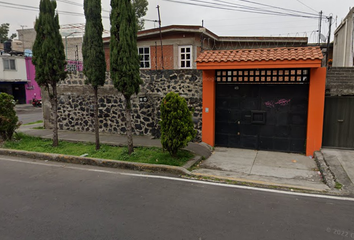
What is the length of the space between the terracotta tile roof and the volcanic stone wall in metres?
0.96

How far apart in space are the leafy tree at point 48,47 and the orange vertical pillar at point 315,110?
8.32 meters

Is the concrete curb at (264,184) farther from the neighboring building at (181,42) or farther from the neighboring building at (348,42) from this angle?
the neighboring building at (181,42)

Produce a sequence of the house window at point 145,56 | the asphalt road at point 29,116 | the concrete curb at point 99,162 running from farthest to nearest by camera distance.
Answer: the asphalt road at point 29,116, the house window at point 145,56, the concrete curb at point 99,162

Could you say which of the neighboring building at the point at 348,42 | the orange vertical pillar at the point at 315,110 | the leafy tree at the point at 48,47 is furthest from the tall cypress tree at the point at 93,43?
the neighboring building at the point at 348,42

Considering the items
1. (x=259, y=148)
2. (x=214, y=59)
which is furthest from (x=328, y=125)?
(x=214, y=59)

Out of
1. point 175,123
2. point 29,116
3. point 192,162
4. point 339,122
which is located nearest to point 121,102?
point 175,123

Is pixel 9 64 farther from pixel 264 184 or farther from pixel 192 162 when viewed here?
pixel 264 184

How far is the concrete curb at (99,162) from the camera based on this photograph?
7450 millimetres

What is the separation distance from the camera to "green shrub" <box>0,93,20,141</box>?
414 inches

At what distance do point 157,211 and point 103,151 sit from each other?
4.62 metres

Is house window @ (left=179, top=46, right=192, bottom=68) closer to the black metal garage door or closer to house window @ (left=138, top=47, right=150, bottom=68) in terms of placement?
house window @ (left=138, top=47, right=150, bottom=68)

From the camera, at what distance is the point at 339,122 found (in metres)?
8.77

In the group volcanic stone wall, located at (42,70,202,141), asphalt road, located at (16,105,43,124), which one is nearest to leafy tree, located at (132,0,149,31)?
asphalt road, located at (16,105,43,124)

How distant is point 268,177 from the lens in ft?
22.9
